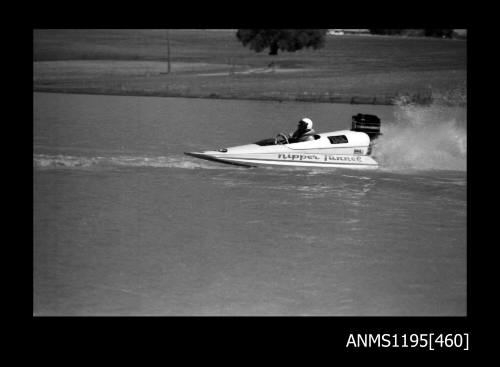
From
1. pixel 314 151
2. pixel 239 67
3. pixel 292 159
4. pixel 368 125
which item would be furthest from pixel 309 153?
pixel 239 67

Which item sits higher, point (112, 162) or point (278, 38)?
point (278, 38)

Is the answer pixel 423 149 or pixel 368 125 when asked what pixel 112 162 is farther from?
pixel 423 149

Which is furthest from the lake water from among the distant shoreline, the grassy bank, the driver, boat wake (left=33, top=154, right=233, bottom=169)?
the grassy bank

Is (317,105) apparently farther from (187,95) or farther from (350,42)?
(350,42)

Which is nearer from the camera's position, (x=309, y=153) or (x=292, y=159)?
(x=292, y=159)

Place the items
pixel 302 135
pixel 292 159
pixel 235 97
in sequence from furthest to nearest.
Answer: pixel 235 97 < pixel 302 135 < pixel 292 159

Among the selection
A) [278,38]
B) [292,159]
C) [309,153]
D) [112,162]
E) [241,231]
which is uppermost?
[278,38]

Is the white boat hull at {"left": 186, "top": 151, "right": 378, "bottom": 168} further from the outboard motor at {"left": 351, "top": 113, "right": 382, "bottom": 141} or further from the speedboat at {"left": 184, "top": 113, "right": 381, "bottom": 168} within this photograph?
the outboard motor at {"left": 351, "top": 113, "right": 382, "bottom": 141}

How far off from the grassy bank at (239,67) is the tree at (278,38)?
1103mm

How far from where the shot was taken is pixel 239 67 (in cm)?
6694

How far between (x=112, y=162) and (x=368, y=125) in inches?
285
